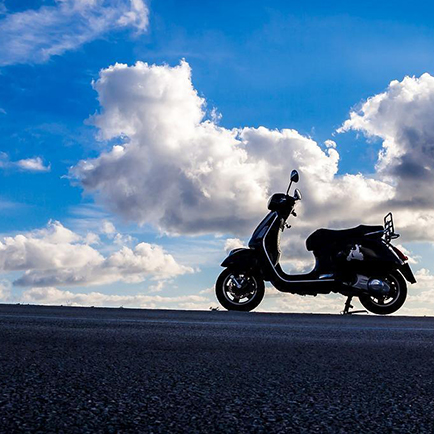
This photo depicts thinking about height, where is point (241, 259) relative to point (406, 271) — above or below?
above

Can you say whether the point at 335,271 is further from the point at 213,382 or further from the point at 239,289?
the point at 213,382

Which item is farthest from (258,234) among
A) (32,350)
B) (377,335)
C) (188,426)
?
(188,426)

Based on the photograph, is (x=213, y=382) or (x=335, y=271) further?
(x=335, y=271)

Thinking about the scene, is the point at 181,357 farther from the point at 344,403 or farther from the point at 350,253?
the point at 350,253

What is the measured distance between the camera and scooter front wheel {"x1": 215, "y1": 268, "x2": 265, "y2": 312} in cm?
928

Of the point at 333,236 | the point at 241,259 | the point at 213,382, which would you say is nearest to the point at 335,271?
the point at 333,236

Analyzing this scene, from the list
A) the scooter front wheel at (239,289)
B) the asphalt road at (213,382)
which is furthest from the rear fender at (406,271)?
the asphalt road at (213,382)

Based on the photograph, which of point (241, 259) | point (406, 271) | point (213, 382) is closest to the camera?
point (213, 382)

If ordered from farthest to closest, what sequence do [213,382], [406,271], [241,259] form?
[241,259], [406,271], [213,382]

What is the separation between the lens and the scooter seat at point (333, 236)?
943 centimetres

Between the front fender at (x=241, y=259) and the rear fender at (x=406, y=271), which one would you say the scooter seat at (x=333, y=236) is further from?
the front fender at (x=241, y=259)

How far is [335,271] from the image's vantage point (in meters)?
9.40

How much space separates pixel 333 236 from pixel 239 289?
160 cm

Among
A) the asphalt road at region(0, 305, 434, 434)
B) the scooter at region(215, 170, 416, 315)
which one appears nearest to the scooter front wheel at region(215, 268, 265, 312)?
the scooter at region(215, 170, 416, 315)
